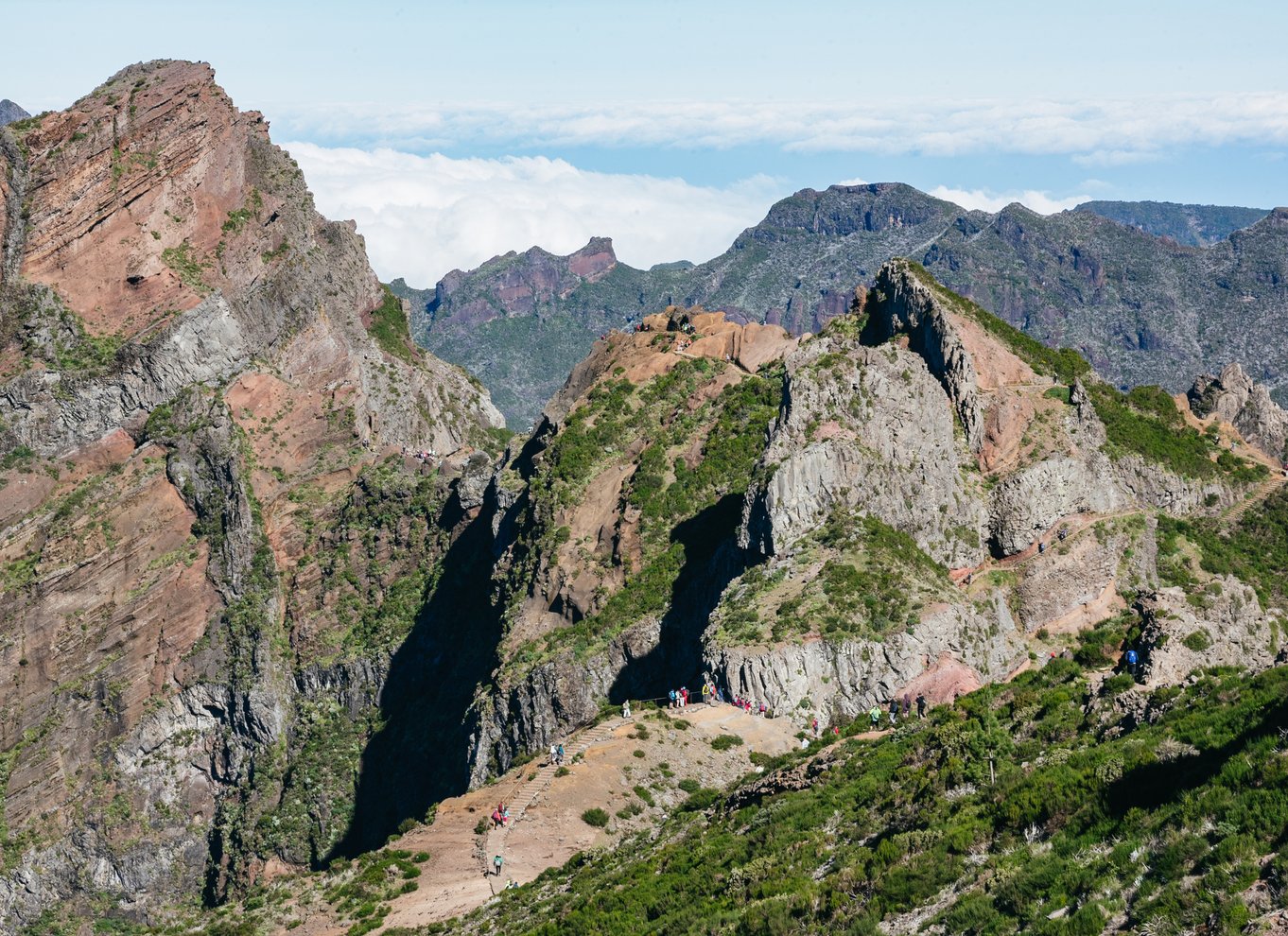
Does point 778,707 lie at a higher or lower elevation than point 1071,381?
lower

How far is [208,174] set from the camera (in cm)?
14125

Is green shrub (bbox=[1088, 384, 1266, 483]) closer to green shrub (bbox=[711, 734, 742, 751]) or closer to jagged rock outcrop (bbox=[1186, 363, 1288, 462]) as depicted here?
jagged rock outcrop (bbox=[1186, 363, 1288, 462])

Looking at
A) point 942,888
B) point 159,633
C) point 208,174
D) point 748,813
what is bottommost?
point 159,633

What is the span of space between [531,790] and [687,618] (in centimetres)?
2349

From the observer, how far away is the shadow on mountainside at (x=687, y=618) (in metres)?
87.2

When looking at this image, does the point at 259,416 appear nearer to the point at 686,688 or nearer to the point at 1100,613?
the point at 686,688

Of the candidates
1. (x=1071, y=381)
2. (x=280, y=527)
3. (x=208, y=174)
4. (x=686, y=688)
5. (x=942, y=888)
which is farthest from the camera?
(x=208, y=174)

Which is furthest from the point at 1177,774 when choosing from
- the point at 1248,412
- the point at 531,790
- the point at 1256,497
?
the point at 1248,412

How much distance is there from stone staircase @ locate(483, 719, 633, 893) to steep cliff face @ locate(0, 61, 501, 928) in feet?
139

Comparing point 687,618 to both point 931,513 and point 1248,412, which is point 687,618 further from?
point 1248,412

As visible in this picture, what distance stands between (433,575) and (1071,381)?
54.5 metres

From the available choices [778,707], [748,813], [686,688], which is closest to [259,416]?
[686,688]

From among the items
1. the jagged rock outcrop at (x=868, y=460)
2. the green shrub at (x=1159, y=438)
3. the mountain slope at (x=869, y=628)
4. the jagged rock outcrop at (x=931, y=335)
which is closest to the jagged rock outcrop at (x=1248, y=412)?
the mountain slope at (x=869, y=628)

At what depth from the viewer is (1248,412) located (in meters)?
110
